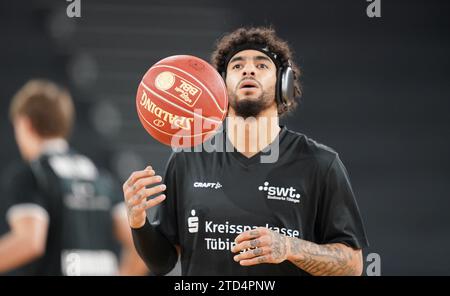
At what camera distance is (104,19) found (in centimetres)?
975

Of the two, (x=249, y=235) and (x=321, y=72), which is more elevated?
(x=321, y=72)

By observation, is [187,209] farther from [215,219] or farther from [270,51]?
[270,51]

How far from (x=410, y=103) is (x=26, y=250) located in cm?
621

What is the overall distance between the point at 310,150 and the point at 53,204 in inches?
78.3

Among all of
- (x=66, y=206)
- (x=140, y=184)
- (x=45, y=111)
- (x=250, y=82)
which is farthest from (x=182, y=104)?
(x=45, y=111)

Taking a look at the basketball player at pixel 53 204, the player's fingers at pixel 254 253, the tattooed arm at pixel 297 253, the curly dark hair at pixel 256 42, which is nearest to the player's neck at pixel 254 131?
the curly dark hair at pixel 256 42

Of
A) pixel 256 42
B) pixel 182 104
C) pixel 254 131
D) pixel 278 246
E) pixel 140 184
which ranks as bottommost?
pixel 278 246

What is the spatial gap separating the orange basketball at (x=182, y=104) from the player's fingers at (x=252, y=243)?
642mm

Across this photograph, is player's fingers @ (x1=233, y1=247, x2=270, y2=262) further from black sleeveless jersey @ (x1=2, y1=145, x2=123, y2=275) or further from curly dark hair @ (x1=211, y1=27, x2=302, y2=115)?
black sleeveless jersey @ (x1=2, y1=145, x2=123, y2=275)

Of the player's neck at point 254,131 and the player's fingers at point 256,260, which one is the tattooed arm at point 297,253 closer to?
the player's fingers at point 256,260

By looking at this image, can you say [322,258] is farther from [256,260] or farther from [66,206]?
[66,206]

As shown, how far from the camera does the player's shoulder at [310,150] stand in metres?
3.54

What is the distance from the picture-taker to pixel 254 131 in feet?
12.0
